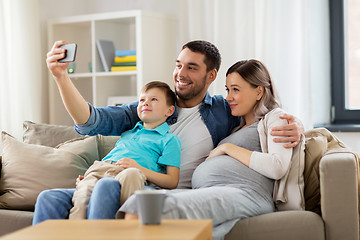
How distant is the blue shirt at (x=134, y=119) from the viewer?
2.34 metres

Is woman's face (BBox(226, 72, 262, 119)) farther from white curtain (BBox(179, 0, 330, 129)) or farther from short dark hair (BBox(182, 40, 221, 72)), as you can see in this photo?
white curtain (BBox(179, 0, 330, 129))

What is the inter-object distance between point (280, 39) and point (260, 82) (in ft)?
3.95

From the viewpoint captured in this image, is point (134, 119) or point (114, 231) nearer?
point (114, 231)

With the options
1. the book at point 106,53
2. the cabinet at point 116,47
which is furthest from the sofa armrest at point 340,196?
the book at point 106,53

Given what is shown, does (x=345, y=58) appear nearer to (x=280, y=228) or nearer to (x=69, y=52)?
(x=280, y=228)

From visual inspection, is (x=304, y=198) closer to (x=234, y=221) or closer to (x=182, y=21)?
(x=234, y=221)

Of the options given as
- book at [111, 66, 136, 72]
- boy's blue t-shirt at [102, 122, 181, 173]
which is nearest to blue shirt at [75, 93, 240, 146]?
boy's blue t-shirt at [102, 122, 181, 173]

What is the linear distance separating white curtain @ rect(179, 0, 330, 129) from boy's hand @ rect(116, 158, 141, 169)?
5.10ft

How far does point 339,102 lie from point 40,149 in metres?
2.00

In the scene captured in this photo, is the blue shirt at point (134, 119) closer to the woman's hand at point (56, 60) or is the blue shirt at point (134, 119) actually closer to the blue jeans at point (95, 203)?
the woman's hand at point (56, 60)

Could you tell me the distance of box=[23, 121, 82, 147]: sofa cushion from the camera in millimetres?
Answer: 2809

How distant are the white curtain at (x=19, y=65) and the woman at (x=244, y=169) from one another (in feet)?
→ 5.82

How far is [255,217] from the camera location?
6.79 ft

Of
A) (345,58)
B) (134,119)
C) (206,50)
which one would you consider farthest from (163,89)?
(345,58)
